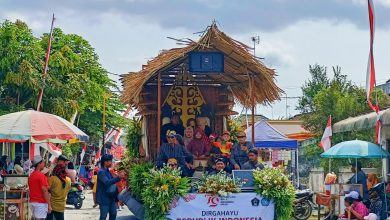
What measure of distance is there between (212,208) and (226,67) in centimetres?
396

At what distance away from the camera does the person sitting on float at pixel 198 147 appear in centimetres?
1595

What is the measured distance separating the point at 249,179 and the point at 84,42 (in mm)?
21974

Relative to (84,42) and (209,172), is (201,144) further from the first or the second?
(84,42)

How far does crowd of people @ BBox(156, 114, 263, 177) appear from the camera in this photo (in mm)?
14516

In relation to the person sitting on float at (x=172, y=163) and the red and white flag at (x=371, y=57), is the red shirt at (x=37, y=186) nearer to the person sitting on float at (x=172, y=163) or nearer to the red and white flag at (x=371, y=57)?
the person sitting on float at (x=172, y=163)

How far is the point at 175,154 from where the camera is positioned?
48.3ft

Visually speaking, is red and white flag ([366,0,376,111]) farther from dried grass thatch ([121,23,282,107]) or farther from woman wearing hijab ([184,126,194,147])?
woman wearing hijab ([184,126,194,147])

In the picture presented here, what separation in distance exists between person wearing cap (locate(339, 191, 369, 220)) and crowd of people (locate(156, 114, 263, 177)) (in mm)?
2048

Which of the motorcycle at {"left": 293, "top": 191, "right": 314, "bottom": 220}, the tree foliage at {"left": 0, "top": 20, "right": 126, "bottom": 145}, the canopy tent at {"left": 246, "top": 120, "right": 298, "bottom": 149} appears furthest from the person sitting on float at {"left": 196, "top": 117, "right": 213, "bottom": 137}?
→ the tree foliage at {"left": 0, "top": 20, "right": 126, "bottom": 145}

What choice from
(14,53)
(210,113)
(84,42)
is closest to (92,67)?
(84,42)

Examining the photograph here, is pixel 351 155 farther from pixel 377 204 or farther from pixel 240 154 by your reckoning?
pixel 240 154

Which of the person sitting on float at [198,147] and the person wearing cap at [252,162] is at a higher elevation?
the person sitting on float at [198,147]

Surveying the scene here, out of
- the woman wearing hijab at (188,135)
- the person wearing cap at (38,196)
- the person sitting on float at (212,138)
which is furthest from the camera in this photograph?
the woman wearing hijab at (188,135)

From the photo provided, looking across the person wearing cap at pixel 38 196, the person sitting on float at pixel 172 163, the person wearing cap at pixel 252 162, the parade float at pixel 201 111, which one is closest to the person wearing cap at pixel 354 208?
the parade float at pixel 201 111
